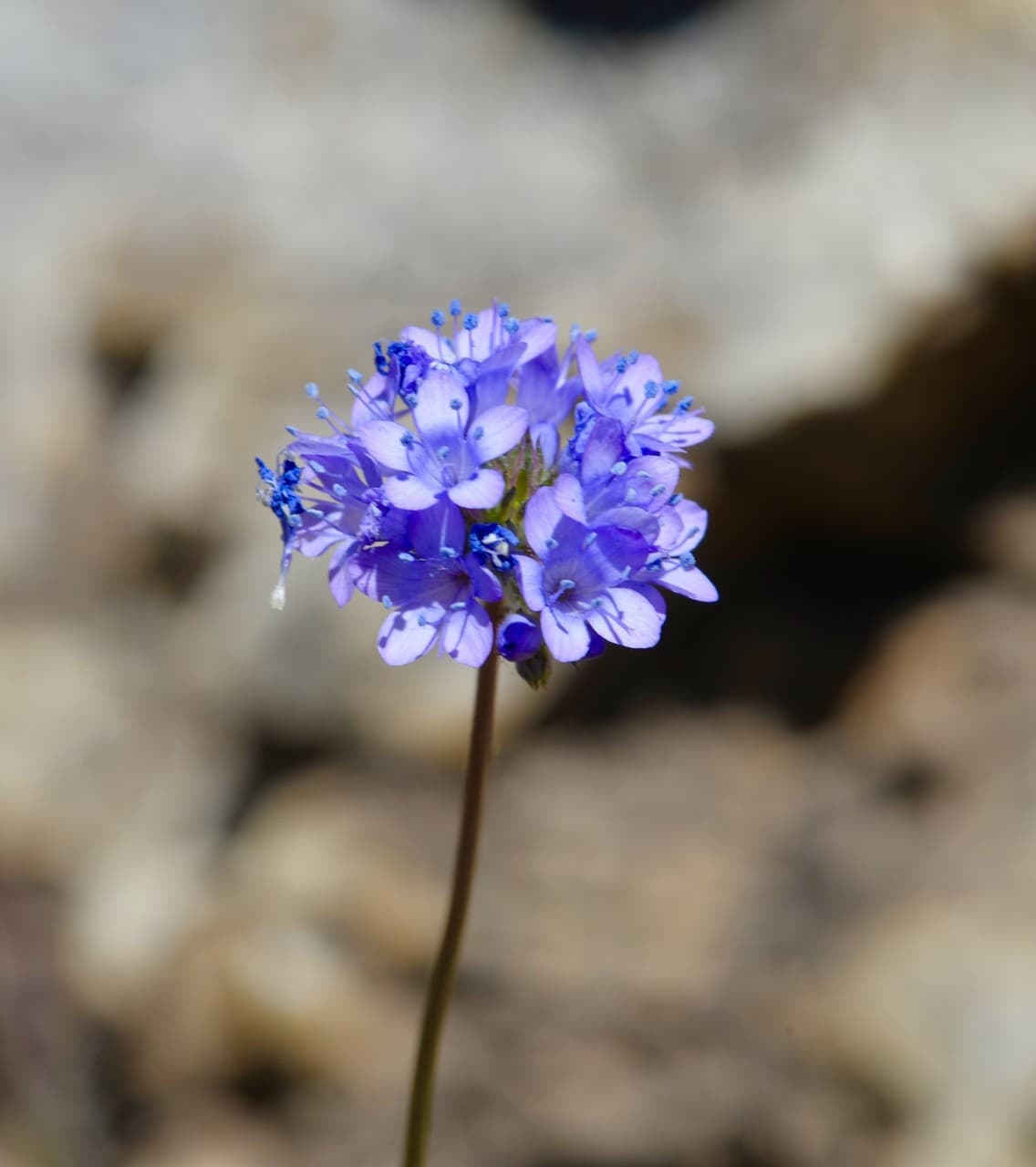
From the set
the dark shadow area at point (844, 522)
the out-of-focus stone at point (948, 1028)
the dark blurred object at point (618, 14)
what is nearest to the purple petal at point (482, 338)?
the out-of-focus stone at point (948, 1028)

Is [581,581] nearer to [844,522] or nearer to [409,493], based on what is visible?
[409,493]

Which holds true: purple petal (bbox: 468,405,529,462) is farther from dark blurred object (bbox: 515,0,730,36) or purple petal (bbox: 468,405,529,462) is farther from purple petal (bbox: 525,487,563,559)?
dark blurred object (bbox: 515,0,730,36)

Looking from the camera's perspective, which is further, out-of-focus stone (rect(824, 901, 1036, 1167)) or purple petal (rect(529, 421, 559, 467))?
out-of-focus stone (rect(824, 901, 1036, 1167))

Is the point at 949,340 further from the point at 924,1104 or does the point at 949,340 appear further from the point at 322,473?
the point at 322,473

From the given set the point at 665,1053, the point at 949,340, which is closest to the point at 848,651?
the point at 949,340

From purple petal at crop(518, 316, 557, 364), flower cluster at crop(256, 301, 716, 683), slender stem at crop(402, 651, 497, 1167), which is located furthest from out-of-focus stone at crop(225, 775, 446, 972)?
purple petal at crop(518, 316, 557, 364)
